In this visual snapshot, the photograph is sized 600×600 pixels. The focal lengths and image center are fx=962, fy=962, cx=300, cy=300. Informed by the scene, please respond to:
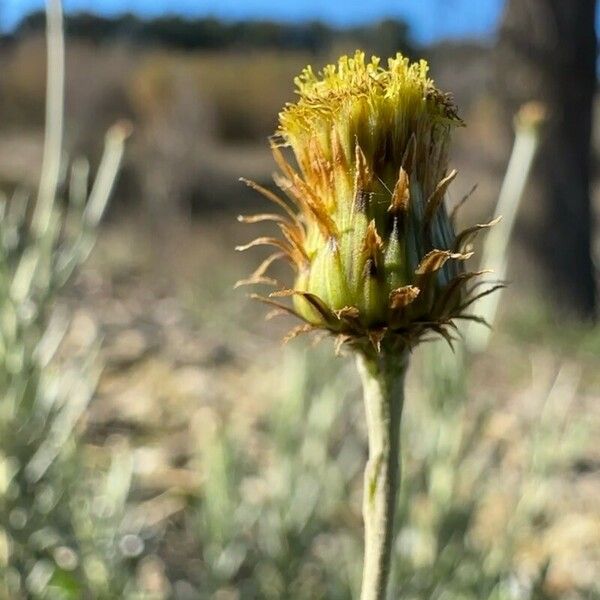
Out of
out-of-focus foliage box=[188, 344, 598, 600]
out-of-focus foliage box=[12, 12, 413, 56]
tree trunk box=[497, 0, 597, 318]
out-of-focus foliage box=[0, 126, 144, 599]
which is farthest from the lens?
out-of-focus foliage box=[12, 12, 413, 56]

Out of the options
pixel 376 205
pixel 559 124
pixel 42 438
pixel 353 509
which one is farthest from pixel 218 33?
pixel 376 205

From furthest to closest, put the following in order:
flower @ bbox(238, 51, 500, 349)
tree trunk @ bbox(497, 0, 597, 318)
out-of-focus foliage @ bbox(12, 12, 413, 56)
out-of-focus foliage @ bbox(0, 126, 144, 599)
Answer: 1. out-of-focus foliage @ bbox(12, 12, 413, 56)
2. tree trunk @ bbox(497, 0, 597, 318)
3. out-of-focus foliage @ bbox(0, 126, 144, 599)
4. flower @ bbox(238, 51, 500, 349)

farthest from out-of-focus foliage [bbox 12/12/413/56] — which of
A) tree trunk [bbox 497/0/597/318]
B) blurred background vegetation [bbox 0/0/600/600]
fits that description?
blurred background vegetation [bbox 0/0/600/600]

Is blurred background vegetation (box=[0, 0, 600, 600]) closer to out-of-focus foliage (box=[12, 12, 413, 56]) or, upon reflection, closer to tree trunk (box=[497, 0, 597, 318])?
tree trunk (box=[497, 0, 597, 318])

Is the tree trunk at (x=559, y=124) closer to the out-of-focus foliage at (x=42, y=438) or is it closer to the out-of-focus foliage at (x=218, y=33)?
the out-of-focus foliage at (x=42, y=438)

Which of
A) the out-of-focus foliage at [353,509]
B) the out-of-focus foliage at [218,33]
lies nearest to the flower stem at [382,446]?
the out-of-focus foliage at [353,509]

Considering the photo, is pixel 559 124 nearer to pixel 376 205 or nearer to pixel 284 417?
pixel 284 417

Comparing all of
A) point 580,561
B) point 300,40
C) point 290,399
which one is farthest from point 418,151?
point 300,40
